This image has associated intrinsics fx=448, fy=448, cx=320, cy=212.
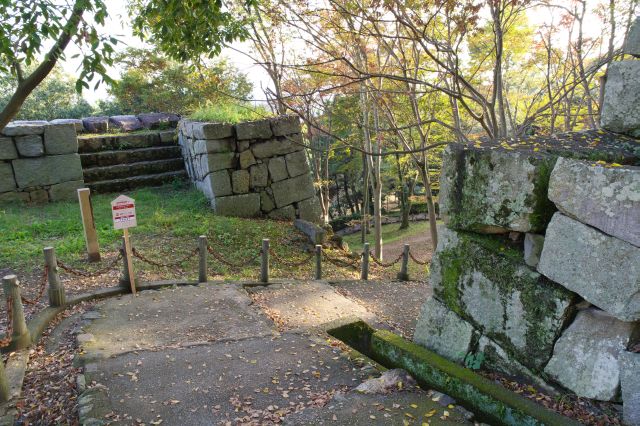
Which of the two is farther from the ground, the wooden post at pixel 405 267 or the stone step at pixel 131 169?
the stone step at pixel 131 169

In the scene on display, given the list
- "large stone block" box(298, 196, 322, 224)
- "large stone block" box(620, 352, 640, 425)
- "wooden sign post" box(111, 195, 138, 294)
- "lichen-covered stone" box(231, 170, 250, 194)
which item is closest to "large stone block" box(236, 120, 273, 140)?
"lichen-covered stone" box(231, 170, 250, 194)

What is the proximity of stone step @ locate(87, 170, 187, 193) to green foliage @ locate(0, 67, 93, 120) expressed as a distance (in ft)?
37.6

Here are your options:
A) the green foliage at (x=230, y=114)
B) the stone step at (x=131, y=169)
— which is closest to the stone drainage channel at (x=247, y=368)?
the green foliage at (x=230, y=114)

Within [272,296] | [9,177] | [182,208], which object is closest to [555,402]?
[272,296]

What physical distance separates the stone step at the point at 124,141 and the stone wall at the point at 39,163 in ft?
2.65

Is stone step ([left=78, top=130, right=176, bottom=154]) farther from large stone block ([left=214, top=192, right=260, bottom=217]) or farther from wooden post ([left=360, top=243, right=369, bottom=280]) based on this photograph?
wooden post ([left=360, top=243, right=369, bottom=280])

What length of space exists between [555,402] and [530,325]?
457 mm

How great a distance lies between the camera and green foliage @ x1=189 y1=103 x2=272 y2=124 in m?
9.85

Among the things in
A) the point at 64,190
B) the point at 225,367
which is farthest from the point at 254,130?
the point at 225,367

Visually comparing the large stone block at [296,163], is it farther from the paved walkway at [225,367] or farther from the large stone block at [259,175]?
the paved walkway at [225,367]

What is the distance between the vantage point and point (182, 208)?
977 cm

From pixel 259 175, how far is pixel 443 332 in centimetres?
719

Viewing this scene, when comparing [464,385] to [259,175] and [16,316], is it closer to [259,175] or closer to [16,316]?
[16,316]

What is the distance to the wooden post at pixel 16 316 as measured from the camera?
4.05 m
